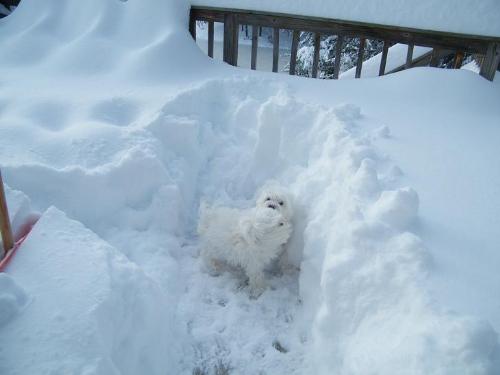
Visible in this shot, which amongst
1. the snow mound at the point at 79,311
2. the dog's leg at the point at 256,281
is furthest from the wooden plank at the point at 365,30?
the snow mound at the point at 79,311

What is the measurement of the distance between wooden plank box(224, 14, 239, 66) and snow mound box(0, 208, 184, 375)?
419 cm

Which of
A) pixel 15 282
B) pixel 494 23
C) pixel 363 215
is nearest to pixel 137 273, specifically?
pixel 15 282

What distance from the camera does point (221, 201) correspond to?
4023mm

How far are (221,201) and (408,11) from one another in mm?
3430

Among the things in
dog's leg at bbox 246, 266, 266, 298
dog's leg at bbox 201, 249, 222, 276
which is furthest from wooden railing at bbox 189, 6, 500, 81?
dog's leg at bbox 246, 266, 266, 298

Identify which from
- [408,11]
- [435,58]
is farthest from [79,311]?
[435,58]

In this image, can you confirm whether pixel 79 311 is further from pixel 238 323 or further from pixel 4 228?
pixel 238 323

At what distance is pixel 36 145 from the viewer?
3297 mm

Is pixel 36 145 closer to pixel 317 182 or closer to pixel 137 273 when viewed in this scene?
pixel 137 273

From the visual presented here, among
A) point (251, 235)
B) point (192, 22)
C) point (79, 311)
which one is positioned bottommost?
point (251, 235)

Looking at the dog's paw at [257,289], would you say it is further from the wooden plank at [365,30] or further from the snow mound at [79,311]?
the wooden plank at [365,30]

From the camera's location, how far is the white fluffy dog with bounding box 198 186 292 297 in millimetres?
2875

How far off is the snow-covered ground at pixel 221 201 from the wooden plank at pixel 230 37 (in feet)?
1.23

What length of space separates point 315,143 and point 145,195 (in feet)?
5.84
